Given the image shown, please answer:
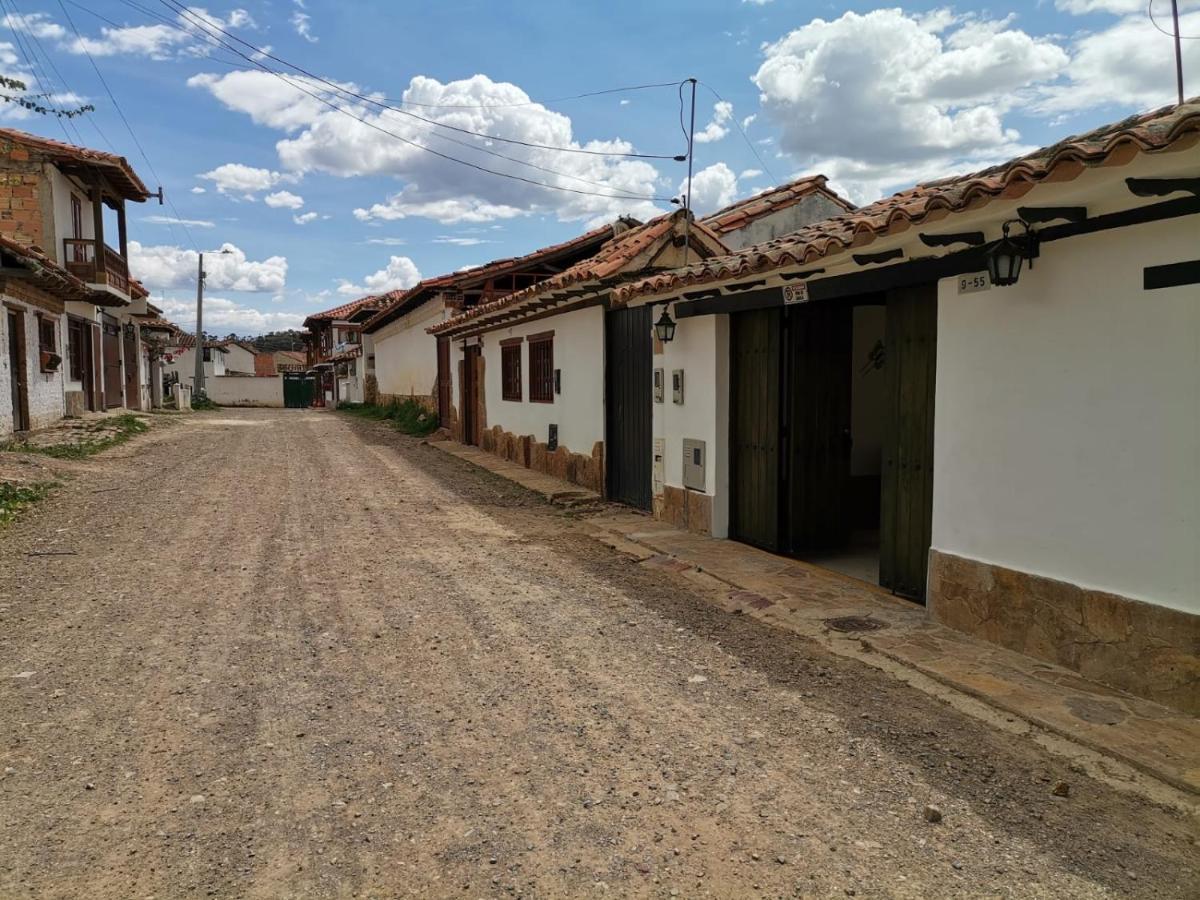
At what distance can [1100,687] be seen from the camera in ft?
13.3

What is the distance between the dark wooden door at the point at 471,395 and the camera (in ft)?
58.5

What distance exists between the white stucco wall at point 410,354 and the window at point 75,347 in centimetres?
881

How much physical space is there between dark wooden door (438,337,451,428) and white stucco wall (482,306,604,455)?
21.7 feet

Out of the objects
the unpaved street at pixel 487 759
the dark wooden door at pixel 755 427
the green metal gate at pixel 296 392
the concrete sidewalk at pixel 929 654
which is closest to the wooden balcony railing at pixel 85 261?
the unpaved street at pixel 487 759

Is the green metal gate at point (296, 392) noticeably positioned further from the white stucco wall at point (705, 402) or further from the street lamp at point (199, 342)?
the white stucco wall at point (705, 402)

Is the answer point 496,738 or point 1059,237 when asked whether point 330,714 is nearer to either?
point 496,738

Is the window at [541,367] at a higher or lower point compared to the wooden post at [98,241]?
lower

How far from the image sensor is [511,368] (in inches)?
598

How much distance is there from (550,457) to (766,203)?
255 inches

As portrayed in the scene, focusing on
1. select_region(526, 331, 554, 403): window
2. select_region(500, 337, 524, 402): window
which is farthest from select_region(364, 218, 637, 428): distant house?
select_region(526, 331, 554, 403): window

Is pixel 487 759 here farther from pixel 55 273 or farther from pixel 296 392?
pixel 296 392

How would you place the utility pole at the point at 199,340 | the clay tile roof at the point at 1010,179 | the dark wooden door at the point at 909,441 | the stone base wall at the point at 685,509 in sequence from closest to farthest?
the clay tile roof at the point at 1010,179, the dark wooden door at the point at 909,441, the stone base wall at the point at 685,509, the utility pole at the point at 199,340

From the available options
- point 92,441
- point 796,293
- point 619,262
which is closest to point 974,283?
point 796,293

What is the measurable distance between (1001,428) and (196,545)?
6.70 meters
